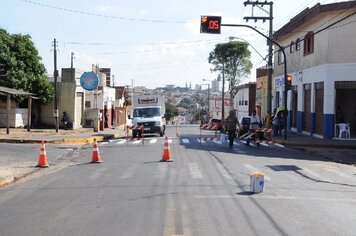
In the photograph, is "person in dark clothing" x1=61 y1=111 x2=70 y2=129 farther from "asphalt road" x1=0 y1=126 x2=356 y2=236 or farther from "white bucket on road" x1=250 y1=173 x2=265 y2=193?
"white bucket on road" x1=250 y1=173 x2=265 y2=193

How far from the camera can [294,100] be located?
1519 inches

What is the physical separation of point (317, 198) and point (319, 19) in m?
22.5

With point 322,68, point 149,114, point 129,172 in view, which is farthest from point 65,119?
point 129,172

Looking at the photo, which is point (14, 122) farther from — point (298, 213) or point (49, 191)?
point (298, 213)

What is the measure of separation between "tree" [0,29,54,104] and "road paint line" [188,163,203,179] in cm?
2356

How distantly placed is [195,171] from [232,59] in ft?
177

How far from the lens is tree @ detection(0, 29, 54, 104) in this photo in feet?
121

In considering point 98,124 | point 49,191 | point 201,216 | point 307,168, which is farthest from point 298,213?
point 98,124

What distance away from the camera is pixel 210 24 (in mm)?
22969

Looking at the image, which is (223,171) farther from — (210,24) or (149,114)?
(149,114)

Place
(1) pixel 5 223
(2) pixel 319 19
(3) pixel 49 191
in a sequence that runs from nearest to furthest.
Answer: (1) pixel 5 223
(3) pixel 49 191
(2) pixel 319 19

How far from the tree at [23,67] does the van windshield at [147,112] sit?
8109 millimetres

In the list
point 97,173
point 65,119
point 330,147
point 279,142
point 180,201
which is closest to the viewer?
point 180,201

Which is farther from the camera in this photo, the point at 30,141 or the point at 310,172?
the point at 30,141
